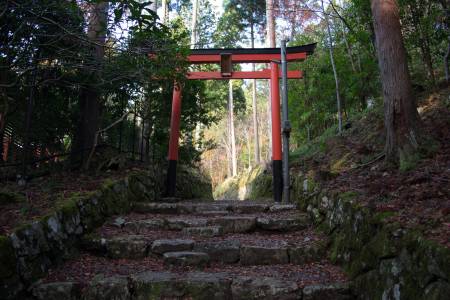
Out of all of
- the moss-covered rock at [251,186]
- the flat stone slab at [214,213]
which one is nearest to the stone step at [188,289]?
the flat stone slab at [214,213]

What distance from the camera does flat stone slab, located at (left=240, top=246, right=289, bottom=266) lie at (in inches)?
157

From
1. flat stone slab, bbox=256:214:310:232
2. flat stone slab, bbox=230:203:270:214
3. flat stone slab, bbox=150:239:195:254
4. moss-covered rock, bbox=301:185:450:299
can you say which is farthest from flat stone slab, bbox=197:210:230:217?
moss-covered rock, bbox=301:185:450:299

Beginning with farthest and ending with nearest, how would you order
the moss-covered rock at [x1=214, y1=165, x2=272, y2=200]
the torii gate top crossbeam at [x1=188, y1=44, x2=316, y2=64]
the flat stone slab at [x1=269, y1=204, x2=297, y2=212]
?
the moss-covered rock at [x1=214, y1=165, x2=272, y2=200] → the torii gate top crossbeam at [x1=188, y1=44, x2=316, y2=64] → the flat stone slab at [x1=269, y1=204, x2=297, y2=212]

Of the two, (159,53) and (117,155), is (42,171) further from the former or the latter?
(159,53)

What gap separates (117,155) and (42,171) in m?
1.33

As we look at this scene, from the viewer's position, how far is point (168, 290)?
329 centimetres

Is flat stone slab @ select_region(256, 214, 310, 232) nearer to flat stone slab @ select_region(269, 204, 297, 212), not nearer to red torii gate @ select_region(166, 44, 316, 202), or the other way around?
flat stone slab @ select_region(269, 204, 297, 212)

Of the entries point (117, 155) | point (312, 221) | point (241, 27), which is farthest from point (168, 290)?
point (241, 27)

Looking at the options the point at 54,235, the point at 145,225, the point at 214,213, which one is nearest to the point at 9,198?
the point at 54,235

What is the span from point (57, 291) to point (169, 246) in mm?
1222

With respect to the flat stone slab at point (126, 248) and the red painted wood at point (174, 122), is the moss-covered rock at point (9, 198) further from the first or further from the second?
the red painted wood at point (174, 122)

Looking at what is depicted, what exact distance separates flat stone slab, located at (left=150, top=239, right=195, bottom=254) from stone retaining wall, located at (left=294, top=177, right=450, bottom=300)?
1.53 metres

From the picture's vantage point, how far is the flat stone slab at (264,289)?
3.22 meters

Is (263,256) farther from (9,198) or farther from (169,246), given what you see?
(9,198)
